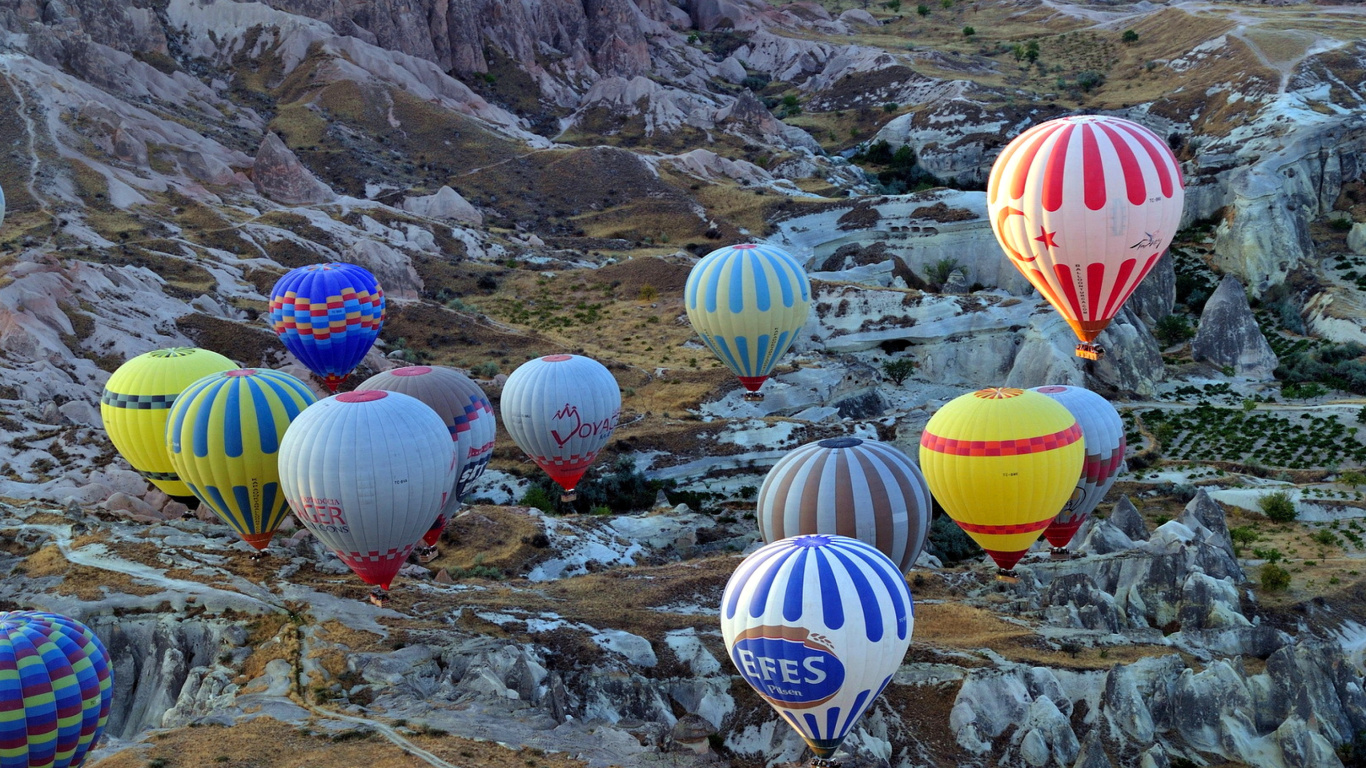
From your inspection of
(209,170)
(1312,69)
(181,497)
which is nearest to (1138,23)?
(1312,69)

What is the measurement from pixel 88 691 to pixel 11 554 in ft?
36.9

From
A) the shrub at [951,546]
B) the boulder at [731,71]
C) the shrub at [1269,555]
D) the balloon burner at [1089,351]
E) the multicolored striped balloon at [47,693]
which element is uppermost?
the boulder at [731,71]

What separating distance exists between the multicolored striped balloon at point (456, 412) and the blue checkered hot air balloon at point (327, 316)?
1112 cm

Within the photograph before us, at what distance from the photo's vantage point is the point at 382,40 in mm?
105875

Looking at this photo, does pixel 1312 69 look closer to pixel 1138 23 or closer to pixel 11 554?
pixel 1138 23

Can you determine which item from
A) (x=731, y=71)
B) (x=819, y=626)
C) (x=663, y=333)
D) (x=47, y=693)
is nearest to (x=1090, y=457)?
(x=819, y=626)

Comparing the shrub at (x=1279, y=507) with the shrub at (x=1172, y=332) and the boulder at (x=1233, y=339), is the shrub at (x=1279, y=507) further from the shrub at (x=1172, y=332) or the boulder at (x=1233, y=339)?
the shrub at (x=1172, y=332)

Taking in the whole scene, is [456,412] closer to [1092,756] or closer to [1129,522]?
[1092,756]

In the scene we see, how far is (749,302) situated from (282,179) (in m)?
46.5

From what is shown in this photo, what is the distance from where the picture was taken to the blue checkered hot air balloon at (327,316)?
4681 cm

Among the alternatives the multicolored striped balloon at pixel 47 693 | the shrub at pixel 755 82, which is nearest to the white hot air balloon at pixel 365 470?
the multicolored striped balloon at pixel 47 693

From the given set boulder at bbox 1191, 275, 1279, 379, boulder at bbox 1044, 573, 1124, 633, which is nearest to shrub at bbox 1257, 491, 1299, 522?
boulder at bbox 1044, 573, 1124, 633

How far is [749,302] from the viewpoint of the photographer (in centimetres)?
4381

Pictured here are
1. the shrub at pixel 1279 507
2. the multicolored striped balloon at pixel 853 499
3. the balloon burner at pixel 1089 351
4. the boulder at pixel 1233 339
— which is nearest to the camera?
the multicolored striped balloon at pixel 853 499
